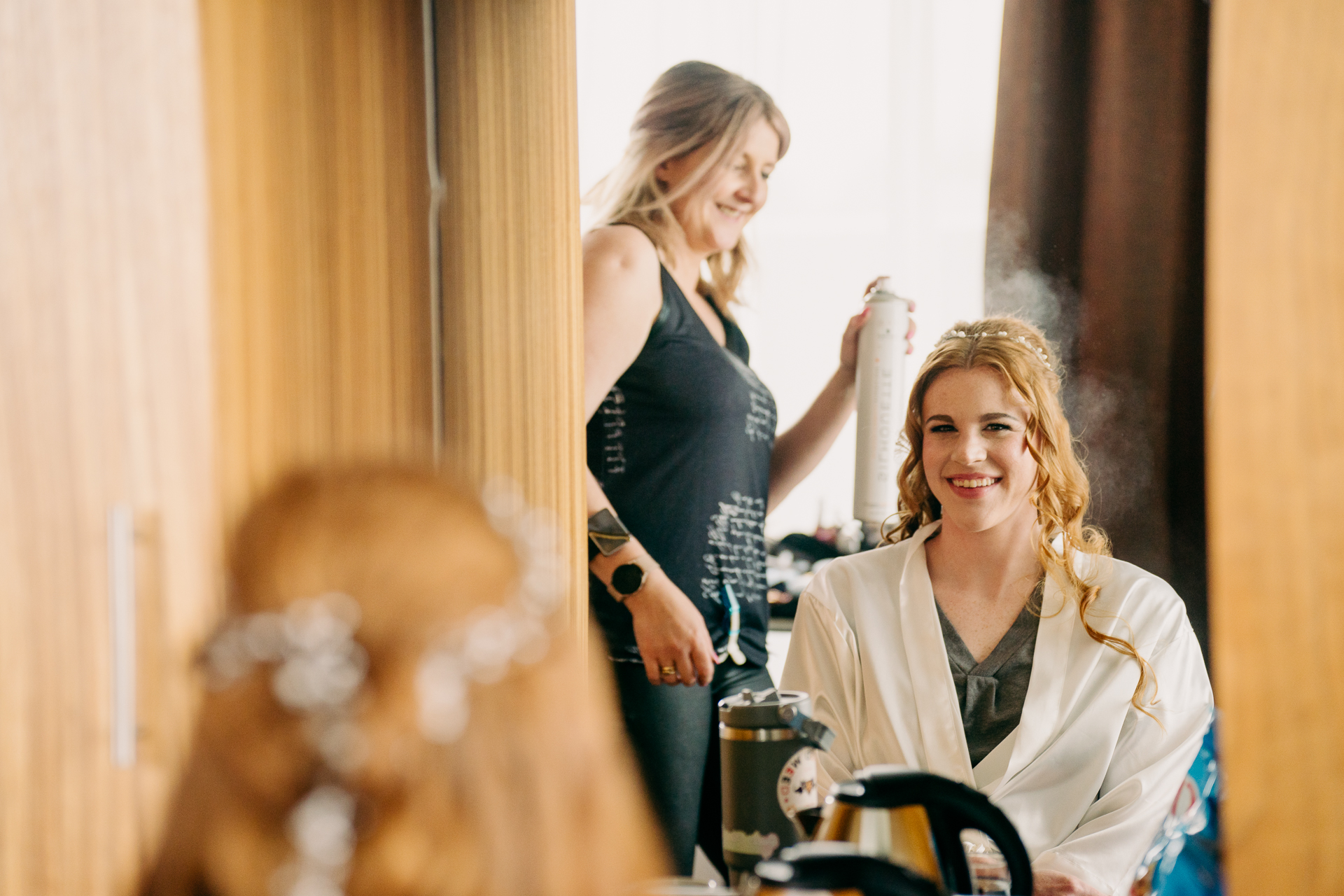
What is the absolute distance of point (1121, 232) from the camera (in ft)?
3.49

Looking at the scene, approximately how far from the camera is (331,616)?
403 millimetres

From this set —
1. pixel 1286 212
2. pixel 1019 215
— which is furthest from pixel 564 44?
pixel 1286 212

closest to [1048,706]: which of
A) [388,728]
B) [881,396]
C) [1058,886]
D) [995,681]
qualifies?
[995,681]

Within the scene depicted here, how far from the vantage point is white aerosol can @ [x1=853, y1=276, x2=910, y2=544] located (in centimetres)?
111

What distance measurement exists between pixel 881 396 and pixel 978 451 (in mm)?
123

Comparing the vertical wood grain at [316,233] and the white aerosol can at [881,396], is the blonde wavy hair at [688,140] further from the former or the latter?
the vertical wood grain at [316,233]

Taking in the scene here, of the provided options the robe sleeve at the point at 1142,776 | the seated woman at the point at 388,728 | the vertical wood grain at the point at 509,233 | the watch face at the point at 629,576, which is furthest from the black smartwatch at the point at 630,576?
the seated woman at the point at 388,728

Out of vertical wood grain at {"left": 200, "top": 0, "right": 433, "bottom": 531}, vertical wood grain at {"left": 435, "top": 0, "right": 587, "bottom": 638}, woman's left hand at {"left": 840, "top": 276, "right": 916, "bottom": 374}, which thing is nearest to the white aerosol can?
woman's left hand at {"left": 840, "top": 276, "right": 916, "bottom": 374}

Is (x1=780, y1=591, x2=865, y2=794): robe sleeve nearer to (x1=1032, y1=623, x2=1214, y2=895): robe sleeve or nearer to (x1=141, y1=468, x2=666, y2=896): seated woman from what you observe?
(x1=1032, y1=623, x2=1214, y2=895): robe sleeve

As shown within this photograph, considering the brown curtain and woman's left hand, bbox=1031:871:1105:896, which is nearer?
woman's left hand, bbox=1031:871:1105:896

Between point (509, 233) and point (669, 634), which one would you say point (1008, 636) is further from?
point (509, 233)

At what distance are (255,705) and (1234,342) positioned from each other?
51 cm

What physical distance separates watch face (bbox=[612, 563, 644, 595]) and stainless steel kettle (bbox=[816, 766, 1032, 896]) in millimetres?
530

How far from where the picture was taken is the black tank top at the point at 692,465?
1.17 m
